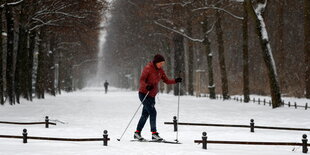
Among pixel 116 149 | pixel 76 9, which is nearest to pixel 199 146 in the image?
pixel 116 149

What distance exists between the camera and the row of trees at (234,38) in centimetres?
2453

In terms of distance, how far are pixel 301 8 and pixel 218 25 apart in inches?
508

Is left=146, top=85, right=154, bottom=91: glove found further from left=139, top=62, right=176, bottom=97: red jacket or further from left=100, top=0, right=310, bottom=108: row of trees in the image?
left=100, top=0, right=310, bottom=108: row of trees

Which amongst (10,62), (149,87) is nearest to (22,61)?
(10,62)

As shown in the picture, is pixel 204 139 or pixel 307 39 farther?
pixel 307 39

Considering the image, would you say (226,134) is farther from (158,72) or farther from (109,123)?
(109,123)

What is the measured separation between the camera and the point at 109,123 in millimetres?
15398

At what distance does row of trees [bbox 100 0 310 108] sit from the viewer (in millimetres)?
24531

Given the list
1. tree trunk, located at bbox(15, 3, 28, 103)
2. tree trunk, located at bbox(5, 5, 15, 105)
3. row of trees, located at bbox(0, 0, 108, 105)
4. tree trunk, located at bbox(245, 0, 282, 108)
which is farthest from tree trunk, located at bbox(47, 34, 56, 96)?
tree trunk, located at bbox(245, 0, 282, 108)

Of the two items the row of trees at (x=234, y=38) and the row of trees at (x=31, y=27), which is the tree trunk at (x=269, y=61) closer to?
the row of trees at (x=234, y=38)

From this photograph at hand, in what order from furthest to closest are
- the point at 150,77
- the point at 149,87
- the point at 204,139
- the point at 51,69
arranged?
1. the point at 51,69
2. the point at 150,77
3. the point at 149,87
4. the point at 204,139

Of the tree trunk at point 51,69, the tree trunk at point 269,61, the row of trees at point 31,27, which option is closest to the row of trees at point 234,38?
the tree trunk at point 269,61

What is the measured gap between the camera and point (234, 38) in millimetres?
45250

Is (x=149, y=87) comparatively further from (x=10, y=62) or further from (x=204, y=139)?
(x=10, y=62)
